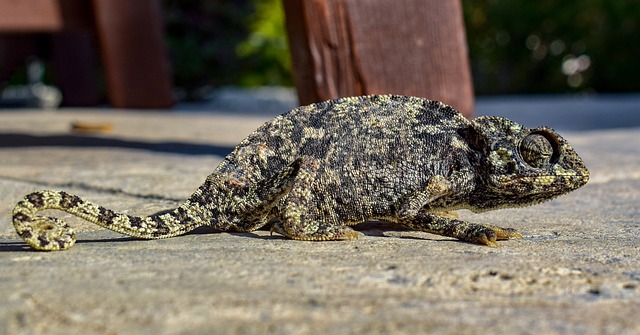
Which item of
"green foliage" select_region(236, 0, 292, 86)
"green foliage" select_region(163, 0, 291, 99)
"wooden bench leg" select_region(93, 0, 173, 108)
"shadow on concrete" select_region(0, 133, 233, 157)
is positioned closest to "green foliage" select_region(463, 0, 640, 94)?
"green foliage" select_region(236, 0, 292, 86)

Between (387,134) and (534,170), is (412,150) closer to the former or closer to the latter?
(387,134)

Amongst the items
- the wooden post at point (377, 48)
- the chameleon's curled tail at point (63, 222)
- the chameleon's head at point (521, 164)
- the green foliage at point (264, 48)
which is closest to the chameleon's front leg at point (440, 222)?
the chameleon's head at point (521, 164)

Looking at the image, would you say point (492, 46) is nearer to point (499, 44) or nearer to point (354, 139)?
point (499, 44)

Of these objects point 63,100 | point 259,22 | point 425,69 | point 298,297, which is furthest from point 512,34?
point 298,297

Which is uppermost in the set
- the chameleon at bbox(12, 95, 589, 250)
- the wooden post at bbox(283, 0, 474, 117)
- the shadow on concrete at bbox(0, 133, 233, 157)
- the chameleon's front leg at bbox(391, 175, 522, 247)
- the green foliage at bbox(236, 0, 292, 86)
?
the green foliage at bbox(236, 0, 292, 86)

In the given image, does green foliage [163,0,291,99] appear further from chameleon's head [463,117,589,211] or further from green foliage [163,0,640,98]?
chameleon's head [463,117,589,211]

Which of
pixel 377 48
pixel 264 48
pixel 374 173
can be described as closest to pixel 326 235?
pixel 374 173
